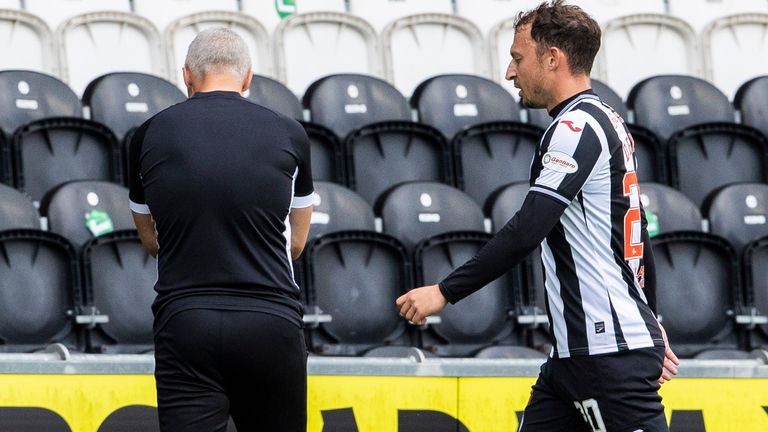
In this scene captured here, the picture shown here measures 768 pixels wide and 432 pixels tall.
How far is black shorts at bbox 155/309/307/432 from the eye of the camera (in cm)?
303

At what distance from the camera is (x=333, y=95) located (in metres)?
6.98

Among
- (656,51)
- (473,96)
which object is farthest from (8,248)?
(656,51)

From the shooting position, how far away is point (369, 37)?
7.98 m

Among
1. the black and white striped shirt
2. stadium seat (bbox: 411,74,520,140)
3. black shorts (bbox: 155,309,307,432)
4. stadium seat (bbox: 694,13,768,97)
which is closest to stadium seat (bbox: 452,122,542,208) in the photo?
stadium seat (bbox: 411,74,520,140)

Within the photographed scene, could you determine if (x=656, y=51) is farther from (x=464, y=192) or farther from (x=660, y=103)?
(x=464, y=192)

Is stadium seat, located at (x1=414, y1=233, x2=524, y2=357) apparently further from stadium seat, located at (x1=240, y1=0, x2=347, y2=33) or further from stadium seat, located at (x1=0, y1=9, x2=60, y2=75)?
stadium seat, located at (x1=0, y1=9, x2=60, y2=75)

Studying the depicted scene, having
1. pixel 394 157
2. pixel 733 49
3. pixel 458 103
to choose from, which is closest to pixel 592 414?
pixel 394 157

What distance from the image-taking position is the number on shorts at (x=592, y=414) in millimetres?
3217

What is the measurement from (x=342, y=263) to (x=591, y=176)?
279 centimetres

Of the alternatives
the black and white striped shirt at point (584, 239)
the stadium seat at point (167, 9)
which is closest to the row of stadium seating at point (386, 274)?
the stadium seat at point (167, 9)

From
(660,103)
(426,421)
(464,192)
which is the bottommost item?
(426,421)

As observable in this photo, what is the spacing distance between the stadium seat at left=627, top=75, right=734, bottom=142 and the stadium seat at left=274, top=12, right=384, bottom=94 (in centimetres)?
161

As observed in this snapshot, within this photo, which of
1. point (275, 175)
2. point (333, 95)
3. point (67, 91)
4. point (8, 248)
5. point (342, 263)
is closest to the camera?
point (275, 175)

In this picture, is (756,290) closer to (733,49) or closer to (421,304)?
(733,49)
